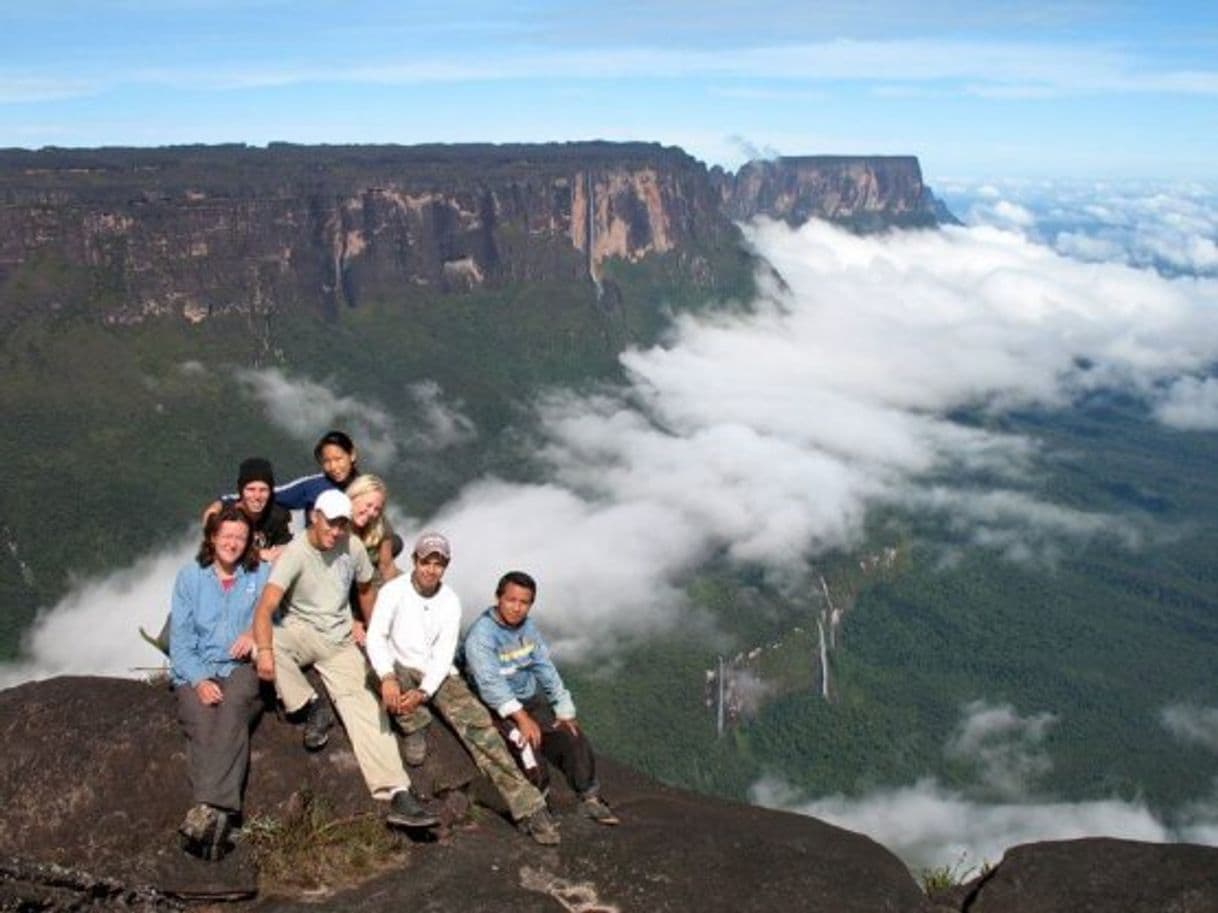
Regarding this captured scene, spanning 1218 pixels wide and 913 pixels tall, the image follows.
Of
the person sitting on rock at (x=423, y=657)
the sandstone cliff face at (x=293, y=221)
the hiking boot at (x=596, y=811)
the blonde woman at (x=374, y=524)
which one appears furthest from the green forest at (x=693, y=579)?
the person sitting on rock at (x=423, y=657)

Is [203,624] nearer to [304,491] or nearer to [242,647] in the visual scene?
[242,647]

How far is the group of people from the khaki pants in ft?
0.04

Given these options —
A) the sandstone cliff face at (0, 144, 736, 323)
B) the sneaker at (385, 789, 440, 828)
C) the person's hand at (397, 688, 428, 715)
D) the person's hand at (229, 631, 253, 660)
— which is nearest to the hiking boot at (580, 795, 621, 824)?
the sneaker at (385, 789, 440, 828)

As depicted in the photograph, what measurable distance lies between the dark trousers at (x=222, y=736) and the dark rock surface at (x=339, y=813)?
0.44 metres

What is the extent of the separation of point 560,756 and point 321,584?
2.95 m

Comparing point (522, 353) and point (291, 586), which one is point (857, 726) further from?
point (291, 586)

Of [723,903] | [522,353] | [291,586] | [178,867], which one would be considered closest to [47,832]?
[178,867]

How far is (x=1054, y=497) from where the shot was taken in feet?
609

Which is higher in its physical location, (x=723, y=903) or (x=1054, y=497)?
(x=723, y=903)

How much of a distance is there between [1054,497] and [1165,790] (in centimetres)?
9505

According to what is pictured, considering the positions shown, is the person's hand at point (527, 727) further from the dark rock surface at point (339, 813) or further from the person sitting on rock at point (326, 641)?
the person sitting on rock at point (326, 641)

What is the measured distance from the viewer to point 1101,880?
10688mm

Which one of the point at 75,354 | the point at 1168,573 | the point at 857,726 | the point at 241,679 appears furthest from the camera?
the point at 1168,573

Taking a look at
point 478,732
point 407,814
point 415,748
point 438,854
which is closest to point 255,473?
point 415,748
